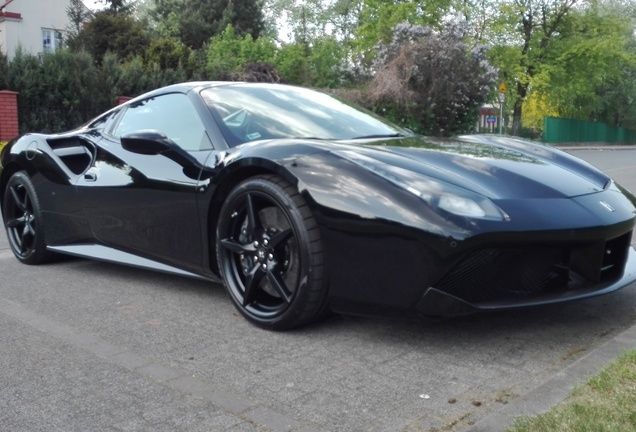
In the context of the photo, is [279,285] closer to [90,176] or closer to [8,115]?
Result: [90,176]

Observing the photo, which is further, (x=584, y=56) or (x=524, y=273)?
(x=584, y=56)

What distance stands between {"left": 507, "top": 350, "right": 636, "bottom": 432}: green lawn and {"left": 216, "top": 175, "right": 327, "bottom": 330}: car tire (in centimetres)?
120

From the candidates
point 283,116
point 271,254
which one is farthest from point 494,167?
point 283,116

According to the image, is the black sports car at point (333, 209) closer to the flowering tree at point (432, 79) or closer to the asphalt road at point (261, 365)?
the asphalt road at point (261, 365)

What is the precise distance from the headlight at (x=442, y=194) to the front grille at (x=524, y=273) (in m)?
0.16

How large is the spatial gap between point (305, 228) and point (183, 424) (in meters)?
1.08

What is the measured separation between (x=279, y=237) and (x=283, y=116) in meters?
0.94

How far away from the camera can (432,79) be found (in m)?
23.5

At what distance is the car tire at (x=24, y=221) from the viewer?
520cm

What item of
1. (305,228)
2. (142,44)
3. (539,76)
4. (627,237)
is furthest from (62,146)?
(539,76)

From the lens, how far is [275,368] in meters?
3.06

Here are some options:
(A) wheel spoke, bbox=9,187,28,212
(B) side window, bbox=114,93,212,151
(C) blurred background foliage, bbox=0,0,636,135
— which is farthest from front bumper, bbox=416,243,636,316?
(C) blurred background foliage, bbox=0,0,636,135

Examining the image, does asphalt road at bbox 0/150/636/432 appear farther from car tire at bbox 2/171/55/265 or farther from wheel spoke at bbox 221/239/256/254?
car tire at bbox 2/171/55/265

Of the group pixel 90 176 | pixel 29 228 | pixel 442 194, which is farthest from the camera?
pixel 29 228
